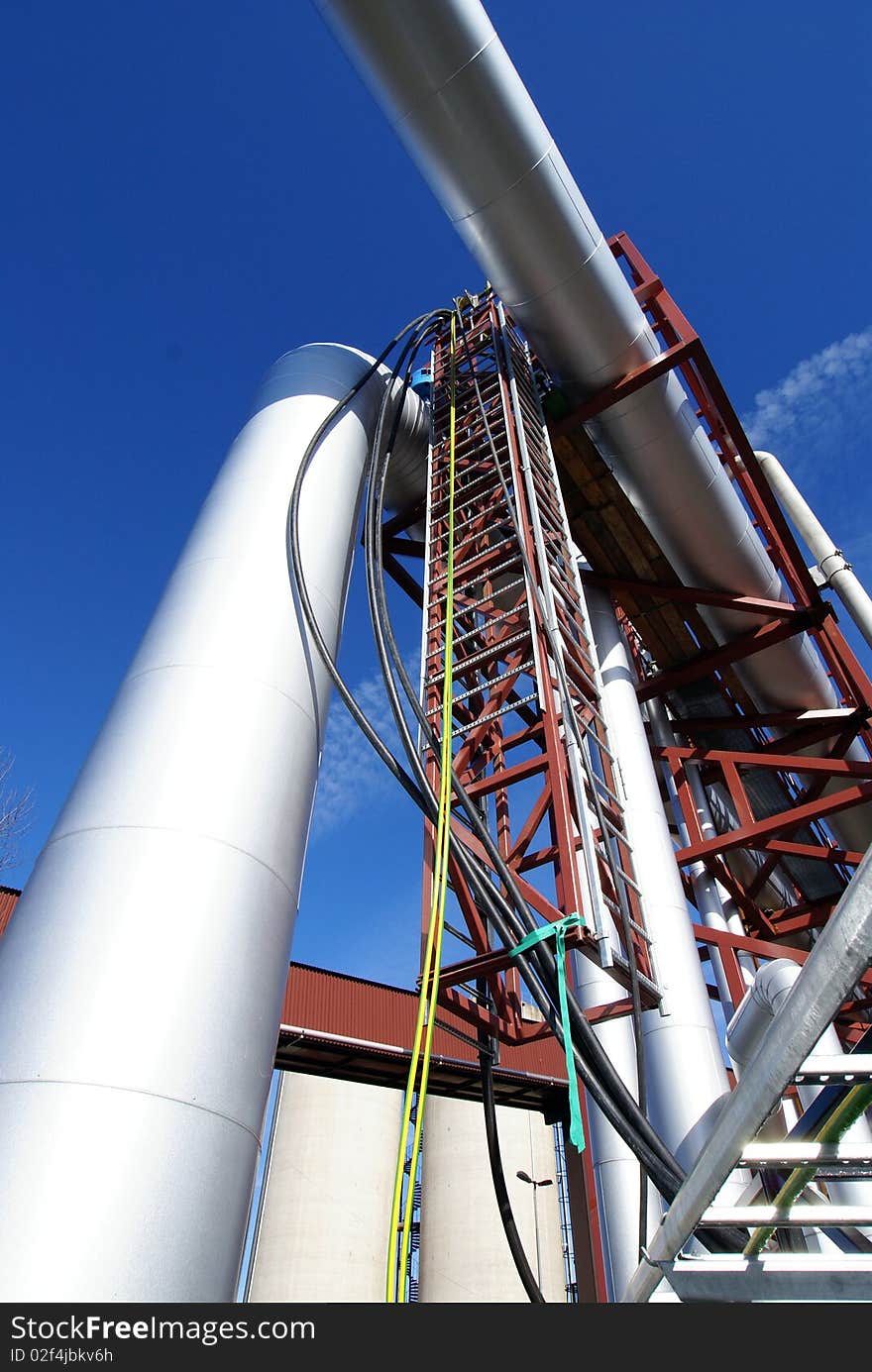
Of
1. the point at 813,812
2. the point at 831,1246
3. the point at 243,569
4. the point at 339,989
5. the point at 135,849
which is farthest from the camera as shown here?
the point at 339,989

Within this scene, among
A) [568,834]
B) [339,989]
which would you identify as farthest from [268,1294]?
[568,834]

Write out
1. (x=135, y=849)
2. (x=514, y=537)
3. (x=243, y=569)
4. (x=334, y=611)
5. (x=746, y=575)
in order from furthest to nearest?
(x=746, y=575)
(x=514, y=537)
(x=334, y=611)
(x=243, y=569)
(x=135, y=849)

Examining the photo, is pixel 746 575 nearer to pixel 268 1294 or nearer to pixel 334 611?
pixel 334 611

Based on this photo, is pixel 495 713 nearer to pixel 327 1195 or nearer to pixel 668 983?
pixel 668 983

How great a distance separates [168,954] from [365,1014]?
12294mm

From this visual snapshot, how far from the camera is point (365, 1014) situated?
14.8 m

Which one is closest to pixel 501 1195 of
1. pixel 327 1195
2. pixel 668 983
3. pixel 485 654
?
pixel 668 983

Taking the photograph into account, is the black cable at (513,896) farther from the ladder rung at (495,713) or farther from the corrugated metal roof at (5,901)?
the corrugated metal roof at (5,901)

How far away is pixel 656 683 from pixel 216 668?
284 inches

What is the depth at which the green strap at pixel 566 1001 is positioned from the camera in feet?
10.6

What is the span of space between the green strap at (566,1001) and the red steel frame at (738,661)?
510cm

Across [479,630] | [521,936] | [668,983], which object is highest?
[479,630]

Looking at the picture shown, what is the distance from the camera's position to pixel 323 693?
5.26m

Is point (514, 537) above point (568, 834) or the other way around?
above
